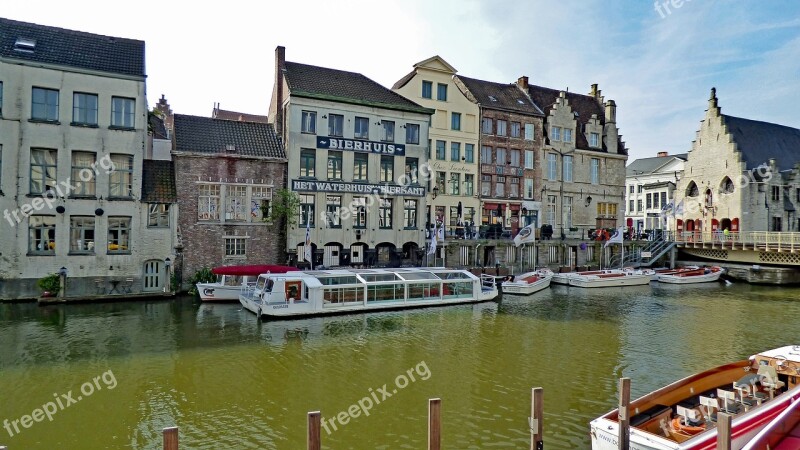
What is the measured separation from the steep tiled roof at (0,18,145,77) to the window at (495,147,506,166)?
94.2 feet

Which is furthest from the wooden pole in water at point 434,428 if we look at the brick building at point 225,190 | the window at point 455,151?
the window at point 455,151

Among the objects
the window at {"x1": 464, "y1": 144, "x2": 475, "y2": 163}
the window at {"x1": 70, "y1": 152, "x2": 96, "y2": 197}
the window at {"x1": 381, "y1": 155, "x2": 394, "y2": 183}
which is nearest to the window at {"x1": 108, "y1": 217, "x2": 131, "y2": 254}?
the window at {"x1": 70, "y1": 152, "x2": 96, "y2": 197}

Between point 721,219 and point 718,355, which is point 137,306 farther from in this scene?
point 721,219

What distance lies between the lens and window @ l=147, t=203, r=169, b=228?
28953mm

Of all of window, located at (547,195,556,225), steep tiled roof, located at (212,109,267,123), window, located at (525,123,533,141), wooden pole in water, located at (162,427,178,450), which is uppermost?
steep tiled roof, located at (212,109,267,123)

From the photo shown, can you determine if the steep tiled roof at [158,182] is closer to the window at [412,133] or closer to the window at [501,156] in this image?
the window at [412,133]

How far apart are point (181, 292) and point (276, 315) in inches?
374

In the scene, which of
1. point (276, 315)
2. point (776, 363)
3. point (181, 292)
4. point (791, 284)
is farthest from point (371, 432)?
point (791, 284)

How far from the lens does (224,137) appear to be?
104 ft

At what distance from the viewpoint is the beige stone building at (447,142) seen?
39750 millimetres

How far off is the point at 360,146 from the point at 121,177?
1527 cm

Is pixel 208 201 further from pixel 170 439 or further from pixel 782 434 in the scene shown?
pixel 782 434

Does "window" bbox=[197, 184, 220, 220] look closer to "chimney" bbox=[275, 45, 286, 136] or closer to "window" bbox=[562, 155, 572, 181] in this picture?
"chimney" bbox=[275, 45, 286, 136]

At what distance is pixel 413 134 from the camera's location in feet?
122
